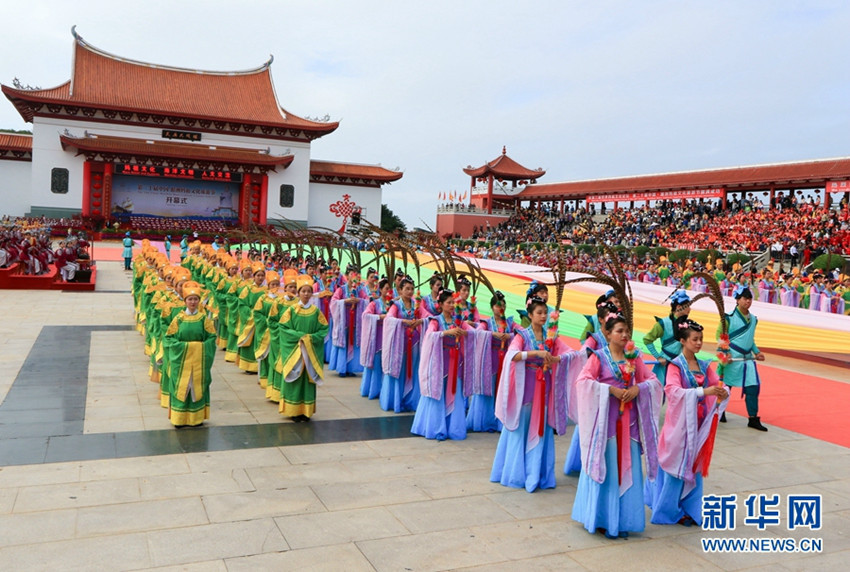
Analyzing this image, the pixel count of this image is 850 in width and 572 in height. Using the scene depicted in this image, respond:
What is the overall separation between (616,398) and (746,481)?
1965 mm

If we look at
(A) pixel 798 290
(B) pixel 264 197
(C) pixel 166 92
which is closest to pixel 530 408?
(A) pixel 798 290

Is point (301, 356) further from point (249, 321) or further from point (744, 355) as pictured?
point (744, 355)

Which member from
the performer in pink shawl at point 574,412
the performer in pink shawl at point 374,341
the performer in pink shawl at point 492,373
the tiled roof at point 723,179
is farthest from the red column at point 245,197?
the performer in pink shawl at point 574,412

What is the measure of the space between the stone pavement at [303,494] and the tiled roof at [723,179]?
2258 centimetres

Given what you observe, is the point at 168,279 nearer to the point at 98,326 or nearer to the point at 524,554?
the point at 98,326

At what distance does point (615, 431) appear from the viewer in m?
4.06

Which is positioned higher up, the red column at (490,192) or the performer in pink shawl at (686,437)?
the red column at (490,192)

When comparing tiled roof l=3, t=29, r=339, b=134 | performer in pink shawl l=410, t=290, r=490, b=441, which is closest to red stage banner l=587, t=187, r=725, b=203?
tiled roof l=3, t=29, r=339, b=134

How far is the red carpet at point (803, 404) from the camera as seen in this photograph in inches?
266

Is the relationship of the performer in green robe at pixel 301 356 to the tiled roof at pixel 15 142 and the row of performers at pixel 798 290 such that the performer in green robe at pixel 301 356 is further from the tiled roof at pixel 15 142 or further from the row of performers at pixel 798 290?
the tiled roof at pixel 15 142

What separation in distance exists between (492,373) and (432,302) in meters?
1.27

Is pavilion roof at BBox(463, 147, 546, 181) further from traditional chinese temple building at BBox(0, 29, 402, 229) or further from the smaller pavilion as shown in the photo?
traditional chinese temple building at BBox(0, 29, 402, 229)

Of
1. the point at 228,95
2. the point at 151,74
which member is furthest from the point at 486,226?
the point at 151,74

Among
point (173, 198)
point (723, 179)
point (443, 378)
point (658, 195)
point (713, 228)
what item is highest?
point (723, 179)
